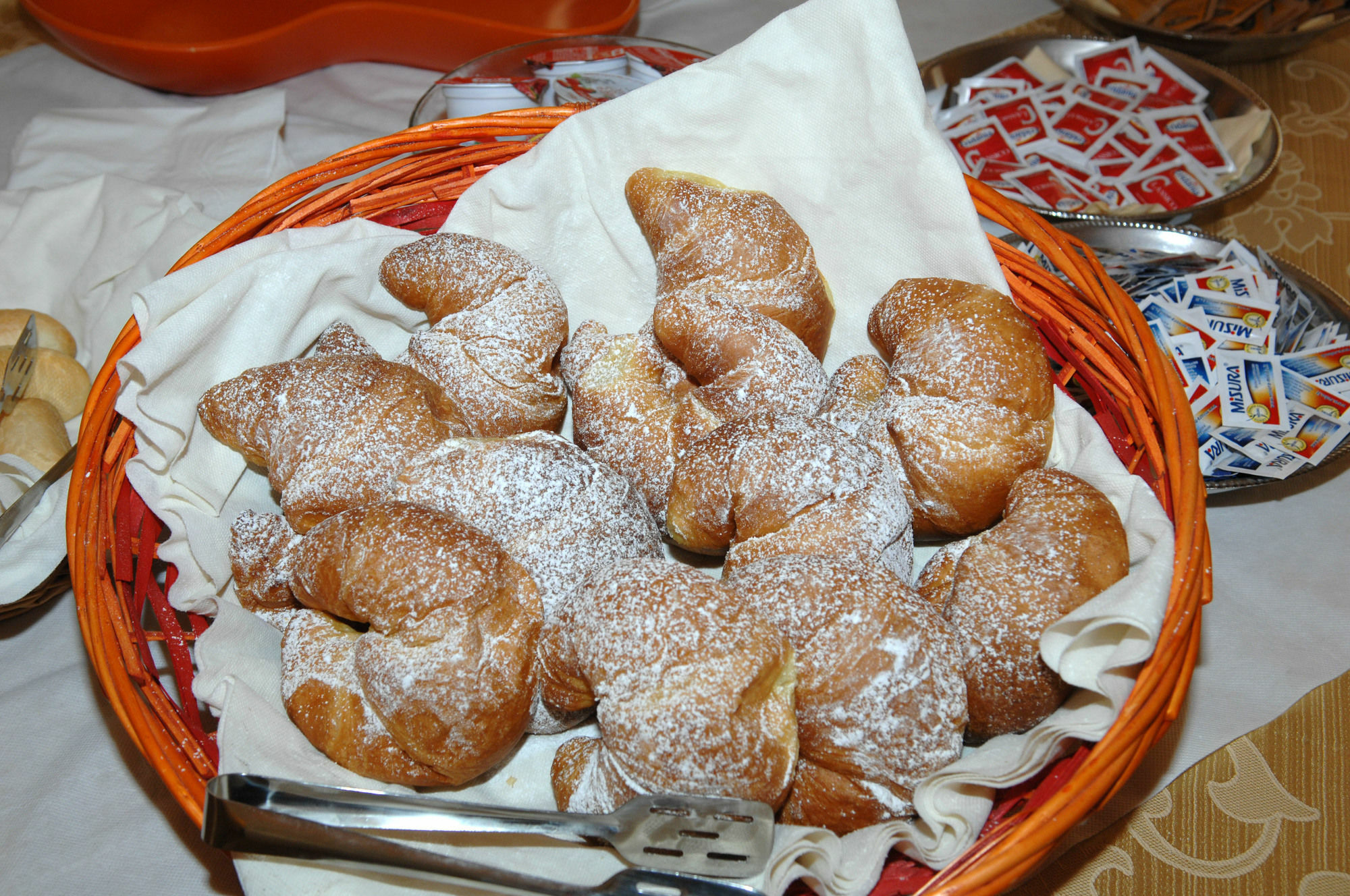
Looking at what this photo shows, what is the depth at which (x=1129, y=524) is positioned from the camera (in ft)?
4.63

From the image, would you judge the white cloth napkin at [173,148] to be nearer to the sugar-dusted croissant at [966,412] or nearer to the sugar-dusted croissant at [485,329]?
the sugar-dusted croissant at [485,329]

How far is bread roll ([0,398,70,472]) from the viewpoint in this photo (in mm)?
1915

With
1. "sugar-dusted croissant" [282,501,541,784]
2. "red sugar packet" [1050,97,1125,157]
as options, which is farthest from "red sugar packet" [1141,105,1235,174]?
"sugar-dusted croissant" [282,501,541,784]

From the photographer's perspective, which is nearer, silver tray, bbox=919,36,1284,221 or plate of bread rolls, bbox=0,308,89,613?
plate of bread rolls, bbox=0,308,89,613

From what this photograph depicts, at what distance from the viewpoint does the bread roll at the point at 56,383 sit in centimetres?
208

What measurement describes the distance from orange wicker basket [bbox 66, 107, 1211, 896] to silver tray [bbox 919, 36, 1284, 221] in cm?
86

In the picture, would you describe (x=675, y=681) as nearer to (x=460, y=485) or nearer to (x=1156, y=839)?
(x=460, y=485)

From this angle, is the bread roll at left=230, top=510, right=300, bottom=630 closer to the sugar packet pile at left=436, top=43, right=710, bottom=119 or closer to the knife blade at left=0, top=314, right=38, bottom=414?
the knife blade at left=0, top=314, right=38, bottom=414

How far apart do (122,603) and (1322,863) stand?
6.67 feet

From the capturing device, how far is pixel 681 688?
118 cm

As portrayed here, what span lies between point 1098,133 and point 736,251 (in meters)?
1.98

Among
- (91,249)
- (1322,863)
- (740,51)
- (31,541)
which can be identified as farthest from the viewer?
(91,249)

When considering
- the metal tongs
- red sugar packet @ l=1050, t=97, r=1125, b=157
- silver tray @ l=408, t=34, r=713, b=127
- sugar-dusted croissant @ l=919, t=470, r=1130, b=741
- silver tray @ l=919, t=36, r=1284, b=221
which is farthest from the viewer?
red sugar packet @ l=1050, t=97, r=1125, b=157

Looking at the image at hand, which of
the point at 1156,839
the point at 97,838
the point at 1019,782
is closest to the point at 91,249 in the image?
the point at 97,838
